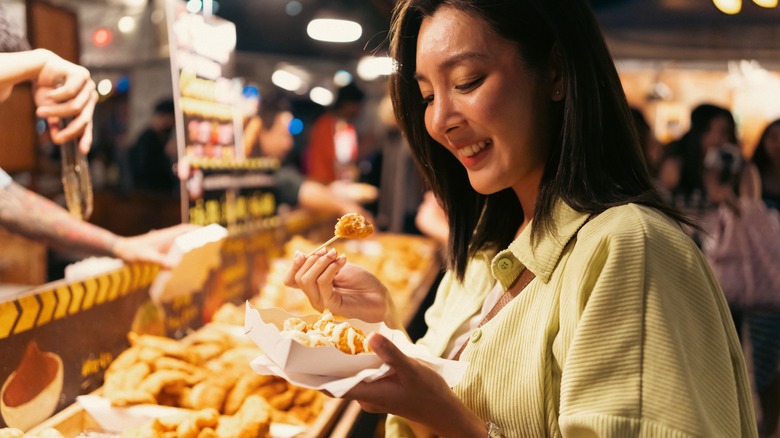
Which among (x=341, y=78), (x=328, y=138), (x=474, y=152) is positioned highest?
(x=341, y=78)

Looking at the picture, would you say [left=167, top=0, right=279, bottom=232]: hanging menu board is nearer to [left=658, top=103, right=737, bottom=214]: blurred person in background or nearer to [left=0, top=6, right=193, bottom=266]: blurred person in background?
[left=0, top=6, right=193, bottom=266]: blurred person in background

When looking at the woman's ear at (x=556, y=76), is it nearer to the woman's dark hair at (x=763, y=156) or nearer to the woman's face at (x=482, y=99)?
the woman's face at (x=482, y=99)

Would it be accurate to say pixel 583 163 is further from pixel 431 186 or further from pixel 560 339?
pixel 431 186

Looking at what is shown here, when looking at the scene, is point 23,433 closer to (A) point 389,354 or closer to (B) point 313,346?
(B) point 313,346

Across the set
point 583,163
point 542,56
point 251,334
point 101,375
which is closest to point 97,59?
point 101,375

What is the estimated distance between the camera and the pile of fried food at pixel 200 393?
89.9 inches

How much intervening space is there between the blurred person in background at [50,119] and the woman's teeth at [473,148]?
4.39ft

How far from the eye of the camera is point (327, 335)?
166cm

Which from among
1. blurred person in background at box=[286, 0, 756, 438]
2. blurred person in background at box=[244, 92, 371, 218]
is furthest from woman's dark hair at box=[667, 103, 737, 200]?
blurred person in background at box=[286, 0, 756, 438]

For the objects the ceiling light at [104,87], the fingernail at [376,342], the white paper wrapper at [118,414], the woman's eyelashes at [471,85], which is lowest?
the white paper wrapper at [118,414]

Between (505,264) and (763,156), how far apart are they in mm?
5690

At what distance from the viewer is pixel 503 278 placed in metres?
1.83

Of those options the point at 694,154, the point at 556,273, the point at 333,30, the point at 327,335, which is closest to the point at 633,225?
the point at 556,273

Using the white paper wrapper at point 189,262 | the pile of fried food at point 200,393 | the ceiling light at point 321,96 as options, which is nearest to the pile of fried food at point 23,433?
the pile of fried food at point 200,393
